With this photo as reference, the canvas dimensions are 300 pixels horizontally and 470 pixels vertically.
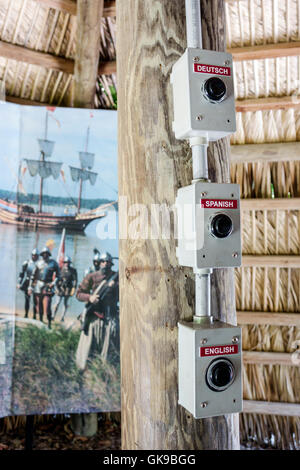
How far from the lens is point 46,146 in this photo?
2533 millimetres

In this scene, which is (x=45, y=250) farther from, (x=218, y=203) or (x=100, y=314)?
(x=218, y=203)

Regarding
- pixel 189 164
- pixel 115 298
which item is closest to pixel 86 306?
pixel 115 298

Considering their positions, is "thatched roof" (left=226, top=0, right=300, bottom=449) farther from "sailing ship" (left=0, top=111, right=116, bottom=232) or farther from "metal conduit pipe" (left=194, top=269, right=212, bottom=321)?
"metal conduit pipe" (left=194, top=269, right=212, bottom=321)

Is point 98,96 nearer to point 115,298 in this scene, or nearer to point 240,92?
point 240,92

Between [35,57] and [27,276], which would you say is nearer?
[27,276]

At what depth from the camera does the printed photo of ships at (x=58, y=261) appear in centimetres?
248

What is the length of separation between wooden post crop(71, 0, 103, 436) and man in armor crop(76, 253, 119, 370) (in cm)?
115

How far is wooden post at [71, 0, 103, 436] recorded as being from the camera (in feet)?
8.30

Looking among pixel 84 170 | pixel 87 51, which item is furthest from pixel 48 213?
pixel 87 51

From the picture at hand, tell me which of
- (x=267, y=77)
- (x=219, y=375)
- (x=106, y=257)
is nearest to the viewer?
(x=219, y=375)

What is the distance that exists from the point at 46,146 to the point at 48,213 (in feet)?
1.40

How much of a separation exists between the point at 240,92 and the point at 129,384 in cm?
267

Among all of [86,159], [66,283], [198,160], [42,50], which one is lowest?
[66,283]

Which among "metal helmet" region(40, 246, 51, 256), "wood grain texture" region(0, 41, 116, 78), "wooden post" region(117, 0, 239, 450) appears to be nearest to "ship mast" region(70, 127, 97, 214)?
"metal helmet" region(40, 246, 51, 256)
